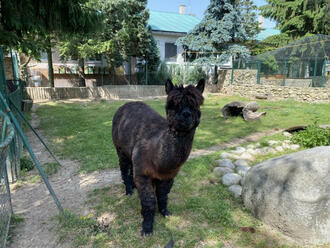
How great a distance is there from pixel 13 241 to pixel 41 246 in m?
0.43

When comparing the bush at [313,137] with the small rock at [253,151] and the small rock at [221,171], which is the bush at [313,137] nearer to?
the small rock at [253,151]

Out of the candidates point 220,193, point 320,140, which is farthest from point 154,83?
point 220,193

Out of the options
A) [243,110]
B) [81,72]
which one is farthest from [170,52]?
[243,110]

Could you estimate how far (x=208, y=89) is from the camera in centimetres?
2284

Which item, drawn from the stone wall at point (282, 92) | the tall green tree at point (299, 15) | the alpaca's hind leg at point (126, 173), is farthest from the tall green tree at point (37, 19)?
the tall green tree at point (299, 15)

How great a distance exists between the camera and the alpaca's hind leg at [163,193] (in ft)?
11.4

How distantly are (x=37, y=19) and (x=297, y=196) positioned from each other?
28.2 ft

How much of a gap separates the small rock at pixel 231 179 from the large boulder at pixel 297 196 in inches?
36.8

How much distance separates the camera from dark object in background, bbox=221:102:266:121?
9.84m

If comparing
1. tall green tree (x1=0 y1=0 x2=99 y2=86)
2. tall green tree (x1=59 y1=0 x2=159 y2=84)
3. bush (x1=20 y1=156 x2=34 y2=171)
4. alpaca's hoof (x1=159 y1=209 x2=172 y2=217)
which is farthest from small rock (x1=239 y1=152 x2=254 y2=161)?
tall green tree (x1=59 y1=0 x2=159 y2=84)

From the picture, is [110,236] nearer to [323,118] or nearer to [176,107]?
[176,107]

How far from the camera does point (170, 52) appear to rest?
88.9 ft

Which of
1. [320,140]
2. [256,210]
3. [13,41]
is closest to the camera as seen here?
[256,210]

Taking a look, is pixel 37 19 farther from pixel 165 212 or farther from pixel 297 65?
pixel 297 65
